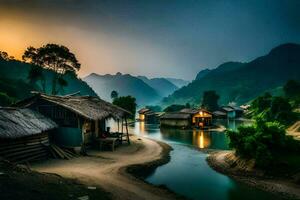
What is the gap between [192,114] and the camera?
2852 inches

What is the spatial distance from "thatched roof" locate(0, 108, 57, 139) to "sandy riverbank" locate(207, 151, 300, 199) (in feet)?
56.7

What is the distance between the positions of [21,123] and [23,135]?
179 centimetres

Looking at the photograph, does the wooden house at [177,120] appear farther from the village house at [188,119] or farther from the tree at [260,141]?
the tree at [260,141]

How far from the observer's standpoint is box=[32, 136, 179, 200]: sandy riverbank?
18297 mm

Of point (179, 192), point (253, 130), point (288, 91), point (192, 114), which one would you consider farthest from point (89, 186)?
point (288, 91)

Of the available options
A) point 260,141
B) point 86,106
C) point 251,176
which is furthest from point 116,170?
point 260,141

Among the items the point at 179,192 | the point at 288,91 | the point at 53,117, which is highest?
the point at 288,91

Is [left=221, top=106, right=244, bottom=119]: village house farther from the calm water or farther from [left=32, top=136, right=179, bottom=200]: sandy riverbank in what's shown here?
the calm water

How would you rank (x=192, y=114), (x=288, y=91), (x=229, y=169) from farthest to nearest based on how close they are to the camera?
(x=288, y=91) → (x=192, y=114) → (x=229, y=169)

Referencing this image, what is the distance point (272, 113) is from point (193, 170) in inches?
1819

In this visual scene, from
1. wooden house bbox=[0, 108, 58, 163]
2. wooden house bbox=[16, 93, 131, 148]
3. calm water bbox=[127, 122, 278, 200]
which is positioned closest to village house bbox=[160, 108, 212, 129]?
calm water bbox=[127, 122, 278, 200]

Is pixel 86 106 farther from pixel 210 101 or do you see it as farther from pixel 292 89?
pixel 210 101

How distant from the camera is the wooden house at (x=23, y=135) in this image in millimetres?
21641

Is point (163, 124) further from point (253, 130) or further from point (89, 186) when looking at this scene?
point (89, 186)
